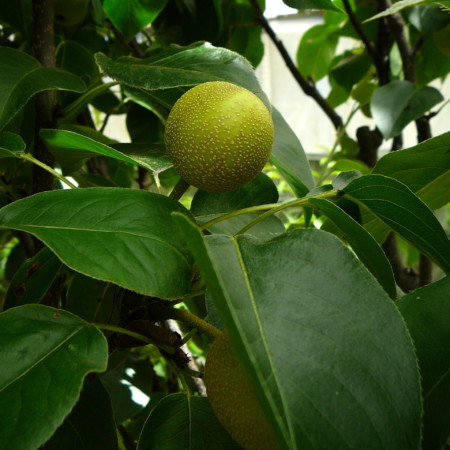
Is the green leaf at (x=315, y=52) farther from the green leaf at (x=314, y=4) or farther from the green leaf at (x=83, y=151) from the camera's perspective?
the green leaf at (x=83, y=151)

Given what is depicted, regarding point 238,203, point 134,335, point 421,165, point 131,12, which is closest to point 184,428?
point 134,335

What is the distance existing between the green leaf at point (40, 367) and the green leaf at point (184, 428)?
3.2 inches

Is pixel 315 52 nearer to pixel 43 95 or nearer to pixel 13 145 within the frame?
pixel 43 95

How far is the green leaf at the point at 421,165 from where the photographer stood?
0.46m

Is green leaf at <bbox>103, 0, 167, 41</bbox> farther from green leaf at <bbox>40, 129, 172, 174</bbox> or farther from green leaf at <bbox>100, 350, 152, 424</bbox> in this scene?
green leaf at <bbox>100, 350, 152, 424</bbox>

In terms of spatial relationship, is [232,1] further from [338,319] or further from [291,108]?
[291,108]

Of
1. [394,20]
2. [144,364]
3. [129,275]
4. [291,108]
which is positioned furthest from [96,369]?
[291,108]

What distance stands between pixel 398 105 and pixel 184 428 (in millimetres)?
528

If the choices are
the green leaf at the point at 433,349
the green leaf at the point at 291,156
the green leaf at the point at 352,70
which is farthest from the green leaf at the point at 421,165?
the green leaf at the point at 352,70

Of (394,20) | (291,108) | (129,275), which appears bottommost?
(291,108)

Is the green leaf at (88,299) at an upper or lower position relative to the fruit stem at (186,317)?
lower

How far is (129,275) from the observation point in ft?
0.97

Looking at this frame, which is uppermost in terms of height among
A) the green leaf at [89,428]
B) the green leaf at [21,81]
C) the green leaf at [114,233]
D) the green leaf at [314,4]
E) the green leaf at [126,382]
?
the green leaf at [314,4]

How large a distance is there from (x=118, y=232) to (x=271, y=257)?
0.09m
